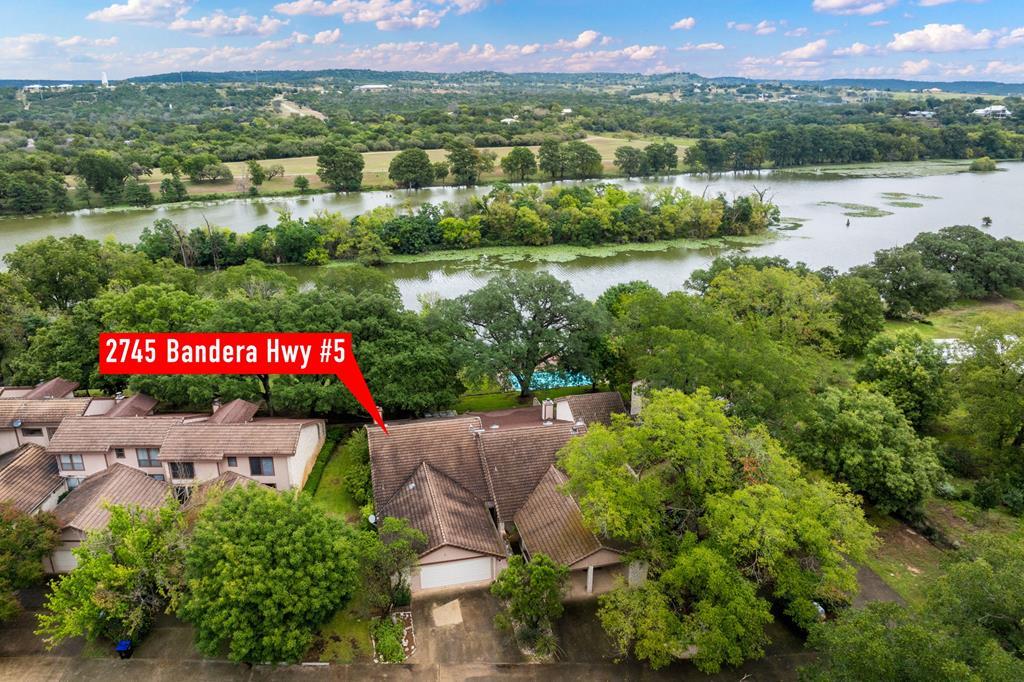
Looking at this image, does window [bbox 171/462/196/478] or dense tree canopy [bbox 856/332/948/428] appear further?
dense tree canopy [bbox 856/332/948/428]

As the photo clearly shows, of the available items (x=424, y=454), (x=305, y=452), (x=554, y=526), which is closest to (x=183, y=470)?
(x=305, y=452)

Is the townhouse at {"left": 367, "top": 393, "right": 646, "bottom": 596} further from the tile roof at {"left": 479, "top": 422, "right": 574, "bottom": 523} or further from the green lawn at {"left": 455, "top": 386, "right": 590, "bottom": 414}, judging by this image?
the green lawn at {"left": 455, "top": 386, "right": 590, "bottom": 414}

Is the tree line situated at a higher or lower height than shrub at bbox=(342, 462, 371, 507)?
higher

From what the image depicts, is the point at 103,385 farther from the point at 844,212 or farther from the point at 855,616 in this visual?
the point at 844,212

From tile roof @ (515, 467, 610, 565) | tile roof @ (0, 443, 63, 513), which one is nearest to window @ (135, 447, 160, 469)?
tile roof @ (0, 443, 63, 513)

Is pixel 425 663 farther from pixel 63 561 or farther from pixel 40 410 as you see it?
pixel 40 410

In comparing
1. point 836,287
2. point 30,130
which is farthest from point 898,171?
point 30,130
